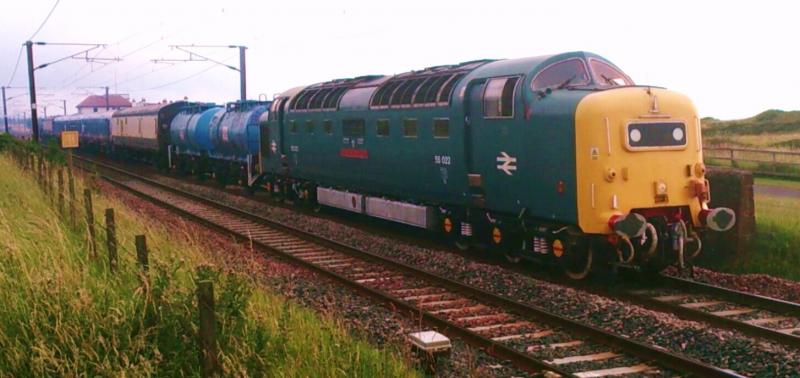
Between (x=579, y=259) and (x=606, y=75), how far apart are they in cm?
298

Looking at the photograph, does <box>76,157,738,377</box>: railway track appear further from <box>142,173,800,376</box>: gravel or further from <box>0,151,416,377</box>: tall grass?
<box>0,151,416,377</box>: tall grass

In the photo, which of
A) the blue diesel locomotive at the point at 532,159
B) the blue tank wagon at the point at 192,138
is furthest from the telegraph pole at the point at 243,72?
the blue diesel locomotive at the point at 532,159

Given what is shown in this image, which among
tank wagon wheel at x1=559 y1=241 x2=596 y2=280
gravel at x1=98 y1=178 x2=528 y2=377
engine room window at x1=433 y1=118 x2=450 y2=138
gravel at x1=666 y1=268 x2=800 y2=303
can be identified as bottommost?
gravel at x1=666 y1=268 x2=800 y2=303

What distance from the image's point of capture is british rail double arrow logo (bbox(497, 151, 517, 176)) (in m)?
12.8

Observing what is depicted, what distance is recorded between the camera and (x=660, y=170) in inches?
456

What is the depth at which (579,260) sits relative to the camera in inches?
477

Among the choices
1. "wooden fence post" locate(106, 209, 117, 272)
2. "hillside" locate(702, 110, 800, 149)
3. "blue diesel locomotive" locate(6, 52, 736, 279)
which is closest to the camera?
"wooden fence post" locate(106, 209, 117, 272)

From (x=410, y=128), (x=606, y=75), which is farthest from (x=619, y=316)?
(x=410, y=128)

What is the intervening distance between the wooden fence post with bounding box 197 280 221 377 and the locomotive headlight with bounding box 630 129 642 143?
23.7ft

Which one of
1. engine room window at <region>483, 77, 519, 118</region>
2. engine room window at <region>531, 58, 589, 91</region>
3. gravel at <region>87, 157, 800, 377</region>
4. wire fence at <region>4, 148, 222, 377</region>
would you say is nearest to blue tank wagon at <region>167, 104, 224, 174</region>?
wire fence at <region>4, 148, 222, 377</region>

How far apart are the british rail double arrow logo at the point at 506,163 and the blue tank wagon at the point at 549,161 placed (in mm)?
27

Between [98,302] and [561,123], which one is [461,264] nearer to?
[561,123]

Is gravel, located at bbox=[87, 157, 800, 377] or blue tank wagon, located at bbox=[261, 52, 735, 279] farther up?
blue tank wagon, located at bbox=[261, 52, 735, 279]

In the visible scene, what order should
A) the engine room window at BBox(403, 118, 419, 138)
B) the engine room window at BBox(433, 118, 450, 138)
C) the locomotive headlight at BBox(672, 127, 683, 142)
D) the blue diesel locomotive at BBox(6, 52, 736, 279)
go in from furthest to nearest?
1. the engine room window at BBox(403, 118, 419, 138)
2. the engine room window at BBox(433, 118, 450, 138)
3. the locomotive headlight at BBox(672, 127, 683, 142)
4. the blue diesel locomotive at BBox(6, 52, 736, 279)
